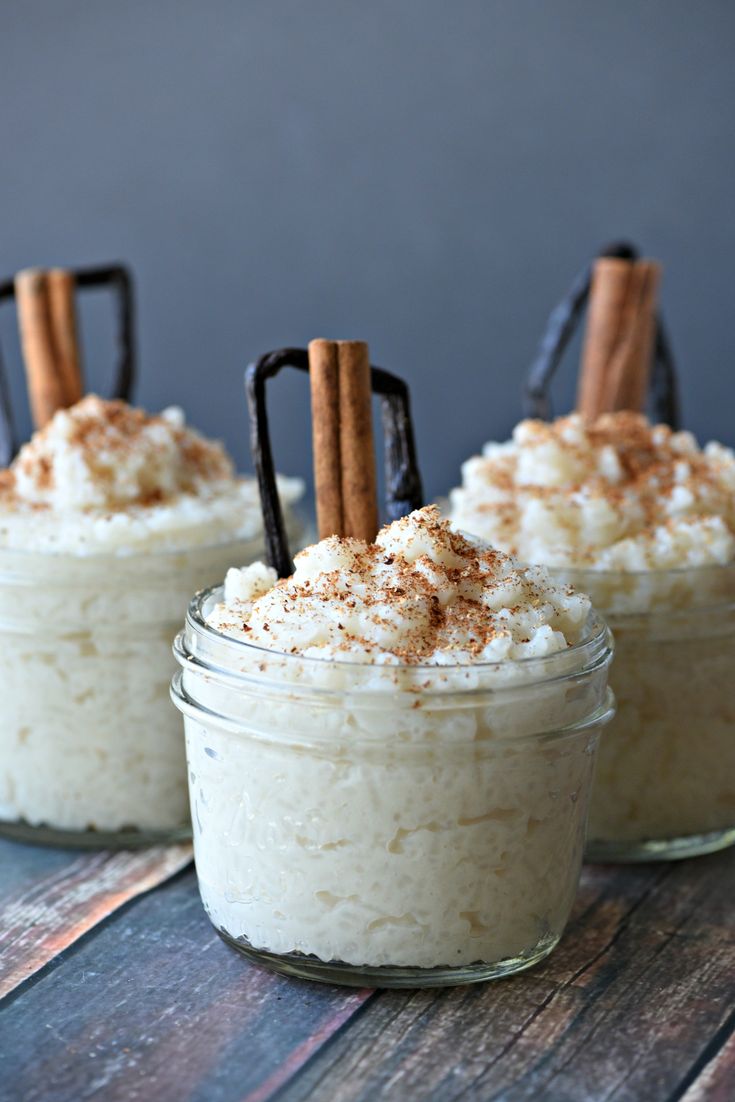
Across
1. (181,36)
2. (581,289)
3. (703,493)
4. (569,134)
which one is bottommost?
(703,493)

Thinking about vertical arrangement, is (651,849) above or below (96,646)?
below

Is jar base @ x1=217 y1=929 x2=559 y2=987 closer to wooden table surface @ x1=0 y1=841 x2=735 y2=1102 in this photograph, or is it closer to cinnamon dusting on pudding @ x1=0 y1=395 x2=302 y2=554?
wooden table surface @ x1=0 y1=841 x2=735 y2=1102

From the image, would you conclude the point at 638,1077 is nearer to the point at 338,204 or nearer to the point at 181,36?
the point at 338,204

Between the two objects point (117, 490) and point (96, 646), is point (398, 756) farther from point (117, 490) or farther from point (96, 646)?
point (117, 490)

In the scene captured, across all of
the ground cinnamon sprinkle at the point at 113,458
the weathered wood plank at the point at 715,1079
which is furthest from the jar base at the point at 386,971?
→ the ground cinnamon sprinkle at the point at 113,458

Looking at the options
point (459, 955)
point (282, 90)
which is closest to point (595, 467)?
point (459, 955)

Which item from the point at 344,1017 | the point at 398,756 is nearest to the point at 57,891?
the point at 344,1017
